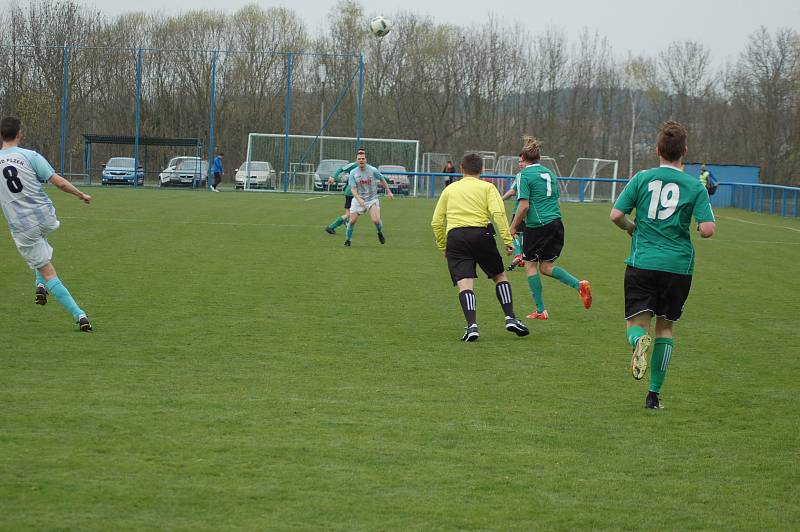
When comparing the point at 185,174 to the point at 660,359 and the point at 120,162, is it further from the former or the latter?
the point at 660,359

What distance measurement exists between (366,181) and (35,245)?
1060 centimetres

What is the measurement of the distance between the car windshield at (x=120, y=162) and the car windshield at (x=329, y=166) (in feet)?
28.5

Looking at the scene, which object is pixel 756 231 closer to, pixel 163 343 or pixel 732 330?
pixel 732 330

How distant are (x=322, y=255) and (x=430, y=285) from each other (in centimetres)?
394

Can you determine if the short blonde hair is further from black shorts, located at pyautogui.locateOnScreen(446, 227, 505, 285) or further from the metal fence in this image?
the metal fence

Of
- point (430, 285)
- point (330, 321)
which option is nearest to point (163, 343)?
point (330, 321)

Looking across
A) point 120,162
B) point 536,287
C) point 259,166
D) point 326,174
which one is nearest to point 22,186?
point 536,287

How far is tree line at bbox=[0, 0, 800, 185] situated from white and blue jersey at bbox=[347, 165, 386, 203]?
24768 millimetres

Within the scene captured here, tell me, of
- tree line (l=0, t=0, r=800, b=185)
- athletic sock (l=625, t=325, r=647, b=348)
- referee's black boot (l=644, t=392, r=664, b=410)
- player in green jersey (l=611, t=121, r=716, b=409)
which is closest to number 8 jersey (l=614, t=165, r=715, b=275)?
player in green jersey (l=611, t=121, r=716, b=409)

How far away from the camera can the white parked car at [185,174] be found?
152 ft

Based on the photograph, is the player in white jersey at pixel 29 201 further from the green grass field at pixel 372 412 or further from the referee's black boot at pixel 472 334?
the referee's black boot at pixel 472 334

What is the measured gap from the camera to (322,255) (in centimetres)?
1727

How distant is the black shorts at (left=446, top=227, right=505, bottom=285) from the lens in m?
9.39

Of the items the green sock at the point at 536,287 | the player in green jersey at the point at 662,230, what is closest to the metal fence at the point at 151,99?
the green sock at the point at 536,287
